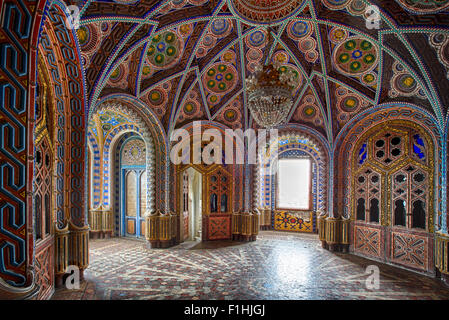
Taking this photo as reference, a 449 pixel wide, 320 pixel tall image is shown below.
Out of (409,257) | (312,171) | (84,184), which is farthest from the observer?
(312,171)

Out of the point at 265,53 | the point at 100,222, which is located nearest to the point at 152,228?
the point at 100,222

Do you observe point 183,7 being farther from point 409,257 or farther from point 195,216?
point 409,257

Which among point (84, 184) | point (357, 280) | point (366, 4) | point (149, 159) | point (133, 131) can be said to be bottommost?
point (357, 280)

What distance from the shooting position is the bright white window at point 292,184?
1240 centimetres

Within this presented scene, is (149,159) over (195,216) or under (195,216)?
over

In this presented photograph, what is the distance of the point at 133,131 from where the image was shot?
9391mm

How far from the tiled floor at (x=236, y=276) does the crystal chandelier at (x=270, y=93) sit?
3.77 metres

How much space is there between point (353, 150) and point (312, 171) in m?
3.93

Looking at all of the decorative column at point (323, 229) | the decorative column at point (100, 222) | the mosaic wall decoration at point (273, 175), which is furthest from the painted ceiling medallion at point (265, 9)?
the decorative column at point (100, 222)

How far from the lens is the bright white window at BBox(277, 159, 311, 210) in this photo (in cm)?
1240

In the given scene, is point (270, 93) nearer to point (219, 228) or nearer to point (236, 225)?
point (236, 225)

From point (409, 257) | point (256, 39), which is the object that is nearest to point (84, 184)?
point (256, 39)

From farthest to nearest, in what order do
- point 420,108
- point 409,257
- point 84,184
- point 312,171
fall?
1. point 312,171
2. point 409,257
3. point 420,108
4. point 84,184

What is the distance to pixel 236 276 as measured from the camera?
598 centimetres
